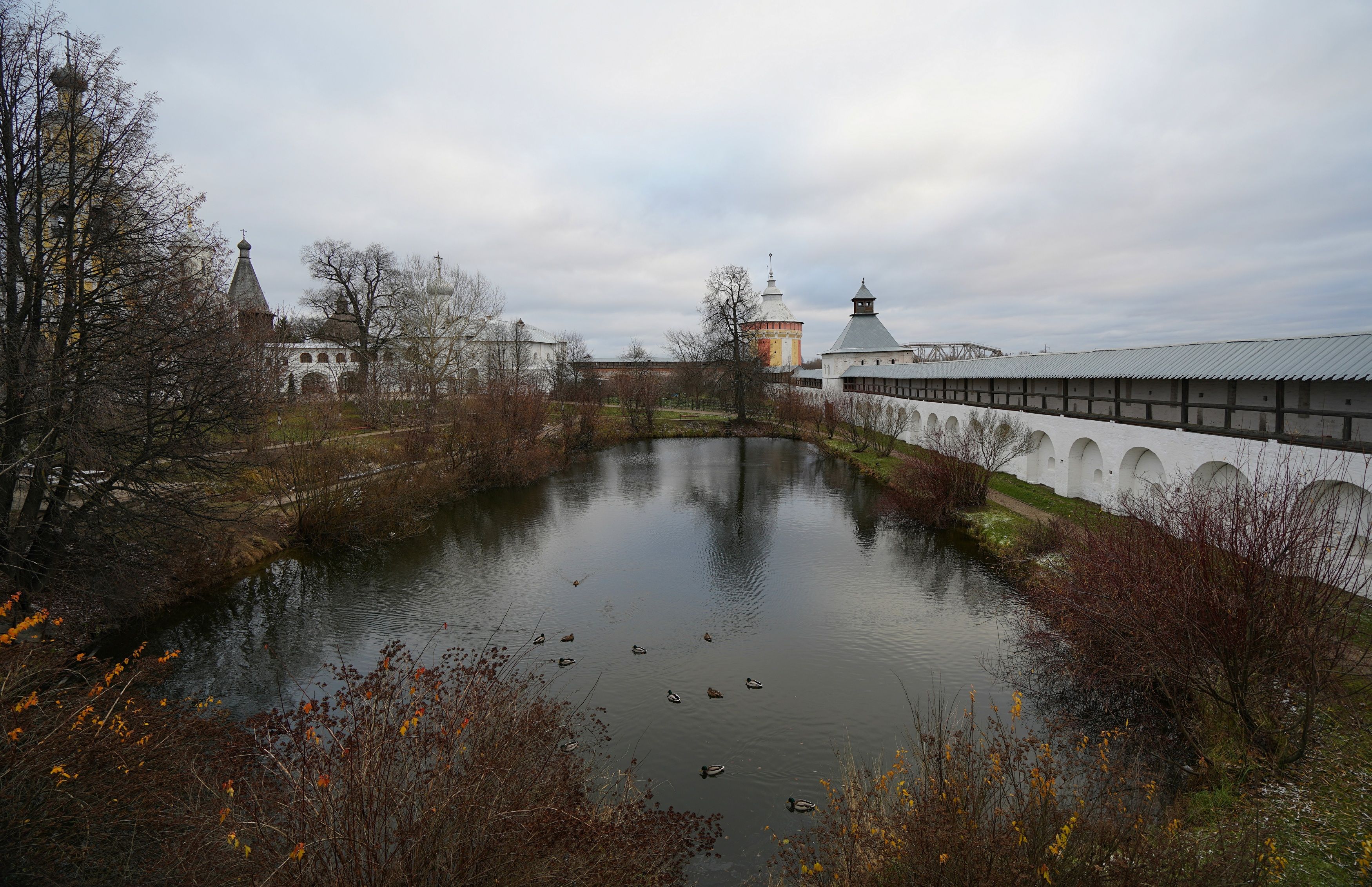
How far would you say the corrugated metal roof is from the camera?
9242mm

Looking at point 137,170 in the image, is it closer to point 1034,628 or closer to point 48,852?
point 48,852

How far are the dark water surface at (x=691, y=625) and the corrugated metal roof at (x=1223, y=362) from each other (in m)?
5.05

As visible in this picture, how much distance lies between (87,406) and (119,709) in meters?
3.68

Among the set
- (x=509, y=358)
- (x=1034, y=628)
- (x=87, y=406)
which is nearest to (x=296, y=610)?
(x=87, y=406)

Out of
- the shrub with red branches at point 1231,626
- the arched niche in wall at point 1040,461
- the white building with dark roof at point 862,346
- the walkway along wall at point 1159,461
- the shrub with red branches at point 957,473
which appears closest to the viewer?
the shrub with red branches at point 1231,626

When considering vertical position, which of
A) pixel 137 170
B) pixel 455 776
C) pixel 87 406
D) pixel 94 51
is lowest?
pixel 455 776

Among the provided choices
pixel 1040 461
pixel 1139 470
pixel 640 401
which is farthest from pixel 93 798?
pixel 640 401

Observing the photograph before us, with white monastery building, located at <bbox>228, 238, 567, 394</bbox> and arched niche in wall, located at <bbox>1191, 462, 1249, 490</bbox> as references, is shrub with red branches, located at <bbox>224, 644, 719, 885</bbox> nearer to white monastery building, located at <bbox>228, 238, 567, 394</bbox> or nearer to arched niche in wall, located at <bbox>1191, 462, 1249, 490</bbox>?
arched niche in wall, located at <bbox>1191, 462, 1249, 490</bbox>

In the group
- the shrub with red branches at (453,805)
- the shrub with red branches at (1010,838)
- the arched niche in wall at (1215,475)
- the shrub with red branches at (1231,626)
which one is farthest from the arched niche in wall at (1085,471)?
the shrub with red branches at (453,805)

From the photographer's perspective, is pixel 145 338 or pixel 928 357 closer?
pixel 145 338

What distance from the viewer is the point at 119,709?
618 cm

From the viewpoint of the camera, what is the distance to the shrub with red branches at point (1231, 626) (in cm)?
554

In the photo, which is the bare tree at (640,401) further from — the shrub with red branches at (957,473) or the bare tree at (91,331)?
the bare tree at (91,331)

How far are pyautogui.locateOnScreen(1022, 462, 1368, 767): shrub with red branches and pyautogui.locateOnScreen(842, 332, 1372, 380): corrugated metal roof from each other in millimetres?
3661
